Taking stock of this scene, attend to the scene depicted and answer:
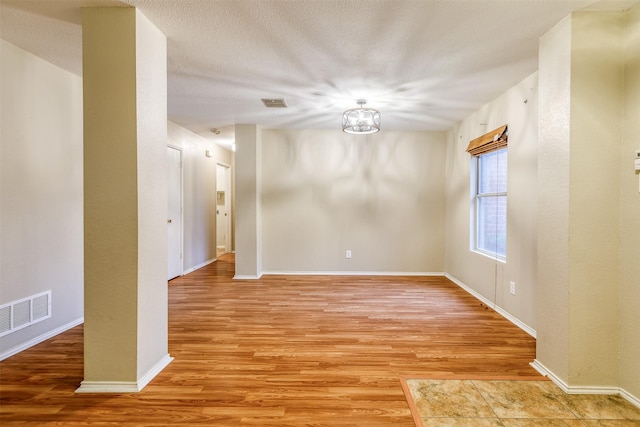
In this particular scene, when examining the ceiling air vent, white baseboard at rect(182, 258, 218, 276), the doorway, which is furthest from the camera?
the doorway

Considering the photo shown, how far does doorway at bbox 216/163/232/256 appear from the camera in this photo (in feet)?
24.7

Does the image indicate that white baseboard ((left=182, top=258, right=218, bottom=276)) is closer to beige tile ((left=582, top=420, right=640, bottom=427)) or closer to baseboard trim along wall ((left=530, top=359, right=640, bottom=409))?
baseboard trim along wall ((left=530, top=359, right=640, bottom=409))

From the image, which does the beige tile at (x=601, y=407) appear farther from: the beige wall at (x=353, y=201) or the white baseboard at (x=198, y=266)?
the white baseboard at (x=198, y=266)

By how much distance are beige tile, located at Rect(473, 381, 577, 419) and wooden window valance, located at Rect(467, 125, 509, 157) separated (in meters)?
2.41

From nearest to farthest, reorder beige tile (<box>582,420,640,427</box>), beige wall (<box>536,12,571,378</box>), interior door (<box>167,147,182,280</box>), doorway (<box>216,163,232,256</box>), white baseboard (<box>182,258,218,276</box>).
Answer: beige tile (<box>582,420,640,427</box>), beige wall (<box>536,12,571,378</box>), interior door (<box>167,147,182,280</box>), white baseboard (<box>182,258,218,276</box>), doorway (<box>216,163,232,256</box>)

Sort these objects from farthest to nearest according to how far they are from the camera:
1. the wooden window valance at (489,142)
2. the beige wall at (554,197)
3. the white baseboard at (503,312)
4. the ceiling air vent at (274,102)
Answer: the ceiling air vent at (274,102) → the wooden window valance at (489,142) → the white baseboard at (503,312) → the beige wall at (554,197)

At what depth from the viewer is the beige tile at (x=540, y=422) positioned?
168 cm

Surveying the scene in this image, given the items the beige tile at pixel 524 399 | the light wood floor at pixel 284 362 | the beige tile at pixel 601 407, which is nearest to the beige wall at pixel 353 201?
the light wood floor at pixel 284 362

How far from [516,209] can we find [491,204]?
0.71 meters

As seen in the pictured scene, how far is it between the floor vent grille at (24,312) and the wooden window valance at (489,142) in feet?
15.7

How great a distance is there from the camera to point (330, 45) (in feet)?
7.84

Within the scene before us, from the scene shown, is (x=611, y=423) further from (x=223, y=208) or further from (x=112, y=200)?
(x=223, y=208)

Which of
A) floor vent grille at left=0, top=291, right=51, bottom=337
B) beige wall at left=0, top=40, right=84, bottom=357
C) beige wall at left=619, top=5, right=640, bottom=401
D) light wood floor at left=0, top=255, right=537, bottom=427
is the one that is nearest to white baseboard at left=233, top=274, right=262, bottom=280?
light wood floor at left=0, top=255, right=537, bottom=427

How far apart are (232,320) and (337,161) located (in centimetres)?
309
